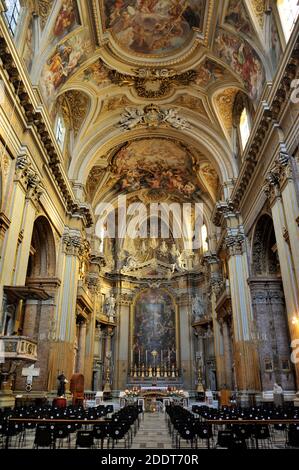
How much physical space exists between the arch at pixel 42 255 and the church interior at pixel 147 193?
0.21 ft

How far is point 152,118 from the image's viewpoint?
67.9ft

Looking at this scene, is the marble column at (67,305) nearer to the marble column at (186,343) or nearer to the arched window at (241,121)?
the arched window at (241,121)

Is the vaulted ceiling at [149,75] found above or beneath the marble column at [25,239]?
above

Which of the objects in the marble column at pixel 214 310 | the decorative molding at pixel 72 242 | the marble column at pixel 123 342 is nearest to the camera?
the decorative molding at pixel 72 242

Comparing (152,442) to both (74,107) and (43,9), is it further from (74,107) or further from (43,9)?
(74,107)

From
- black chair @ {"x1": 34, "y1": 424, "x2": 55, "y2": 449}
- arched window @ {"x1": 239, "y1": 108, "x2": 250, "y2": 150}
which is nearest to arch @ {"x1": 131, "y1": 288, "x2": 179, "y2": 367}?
arched window @ {"x1": 239, "y1": 108, "x2": 250, "y2": 150}

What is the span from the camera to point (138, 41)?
56.0ft

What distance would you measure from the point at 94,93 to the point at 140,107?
2.95 metres

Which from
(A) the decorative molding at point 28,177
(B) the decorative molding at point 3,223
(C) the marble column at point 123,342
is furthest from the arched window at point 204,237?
(B) the decorative molding at point 3,223

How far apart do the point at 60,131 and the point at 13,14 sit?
6.73 meters

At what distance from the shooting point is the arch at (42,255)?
16891 millimetres

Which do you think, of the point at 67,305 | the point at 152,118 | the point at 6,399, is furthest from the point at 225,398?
the point at 152,118
